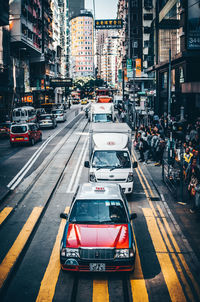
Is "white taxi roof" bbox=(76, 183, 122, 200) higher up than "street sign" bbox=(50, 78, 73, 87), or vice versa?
"street sign" bbox=(50, 78, 73, 87)

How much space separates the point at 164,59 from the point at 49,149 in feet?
66.7

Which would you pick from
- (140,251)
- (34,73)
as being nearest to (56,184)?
(140,251)

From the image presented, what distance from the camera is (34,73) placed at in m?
73.2

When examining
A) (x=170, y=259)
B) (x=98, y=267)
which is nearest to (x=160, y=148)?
(x=170, y=259)

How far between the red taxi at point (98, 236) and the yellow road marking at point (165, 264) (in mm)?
890

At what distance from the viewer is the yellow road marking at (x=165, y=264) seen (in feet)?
22.4

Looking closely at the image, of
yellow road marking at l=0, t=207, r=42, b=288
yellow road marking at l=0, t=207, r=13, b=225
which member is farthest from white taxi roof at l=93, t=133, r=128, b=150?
yellow road marking at l=0, t=207, r=13, b=225

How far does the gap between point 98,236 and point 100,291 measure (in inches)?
44.7

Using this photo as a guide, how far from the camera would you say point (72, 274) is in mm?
7598

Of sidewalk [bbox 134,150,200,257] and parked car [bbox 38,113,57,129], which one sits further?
parked car [bbox 38,113,57,129]

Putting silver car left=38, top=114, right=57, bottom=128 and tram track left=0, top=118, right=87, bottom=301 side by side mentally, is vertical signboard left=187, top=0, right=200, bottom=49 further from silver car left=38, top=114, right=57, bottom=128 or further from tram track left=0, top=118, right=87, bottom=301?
silver car left=38, top=114, right=57, bottom=128

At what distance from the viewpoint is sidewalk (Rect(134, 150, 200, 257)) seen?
9.65 meters

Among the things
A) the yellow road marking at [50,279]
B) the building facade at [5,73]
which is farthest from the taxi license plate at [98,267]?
the building facade at [5,73]

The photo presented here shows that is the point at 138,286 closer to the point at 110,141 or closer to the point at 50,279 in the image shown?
the point at 50,279
